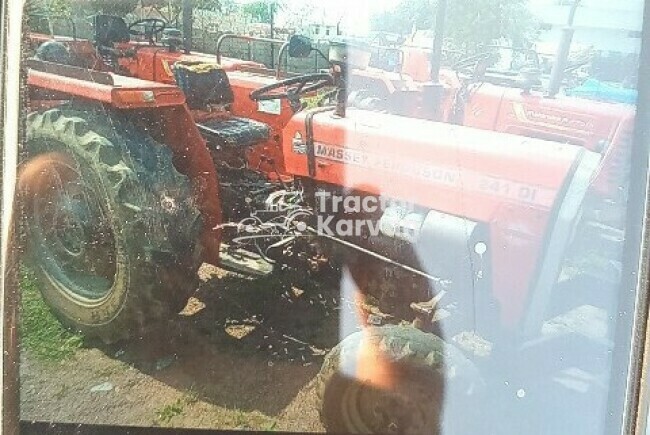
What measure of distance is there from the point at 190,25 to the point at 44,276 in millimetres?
267

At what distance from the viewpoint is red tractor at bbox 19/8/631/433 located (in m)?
0.65

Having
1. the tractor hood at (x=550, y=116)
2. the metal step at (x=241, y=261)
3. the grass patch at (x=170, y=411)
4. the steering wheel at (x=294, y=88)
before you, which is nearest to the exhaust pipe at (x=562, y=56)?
the tractor hood at (x=550, y=116)

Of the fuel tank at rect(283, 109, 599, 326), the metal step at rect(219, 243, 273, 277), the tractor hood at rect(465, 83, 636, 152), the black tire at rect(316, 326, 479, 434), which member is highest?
the tractor hood at rect(465, 83, 636, 152)

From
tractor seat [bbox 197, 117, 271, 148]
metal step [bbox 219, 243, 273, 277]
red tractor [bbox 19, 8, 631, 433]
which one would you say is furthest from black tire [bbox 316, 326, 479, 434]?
tractor seat [bbox 197, 117, 271, 148]

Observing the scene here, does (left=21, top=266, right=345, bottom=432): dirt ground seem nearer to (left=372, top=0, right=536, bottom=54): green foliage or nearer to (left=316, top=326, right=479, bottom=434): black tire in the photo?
(left=316, top=326, right=479, bottom=434): black tire

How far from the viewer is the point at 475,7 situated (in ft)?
2.08

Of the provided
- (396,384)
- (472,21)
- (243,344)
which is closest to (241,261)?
(243,344)

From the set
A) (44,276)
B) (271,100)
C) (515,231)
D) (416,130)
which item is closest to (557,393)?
(515,231)

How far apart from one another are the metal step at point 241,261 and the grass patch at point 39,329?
158 millimetres

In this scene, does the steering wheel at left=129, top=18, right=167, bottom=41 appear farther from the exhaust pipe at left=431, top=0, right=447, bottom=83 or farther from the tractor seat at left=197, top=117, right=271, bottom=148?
the exhaust pipe at left=431, top=0, right=447, bottom=83

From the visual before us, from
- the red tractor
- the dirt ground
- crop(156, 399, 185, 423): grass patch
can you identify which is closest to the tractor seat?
the red tractor

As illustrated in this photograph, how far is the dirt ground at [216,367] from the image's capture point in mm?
673

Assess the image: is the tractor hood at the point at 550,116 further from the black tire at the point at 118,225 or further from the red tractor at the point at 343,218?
the black tire at the point at 118,225

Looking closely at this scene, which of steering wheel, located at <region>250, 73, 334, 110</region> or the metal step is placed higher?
steering wheel, located at <region>250, 73, 334, 110</region>
